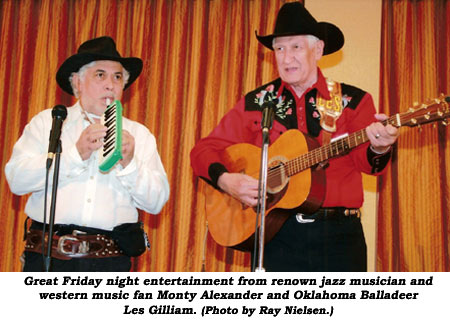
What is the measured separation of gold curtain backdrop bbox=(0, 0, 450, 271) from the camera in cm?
427

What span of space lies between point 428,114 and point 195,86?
243 centimetres

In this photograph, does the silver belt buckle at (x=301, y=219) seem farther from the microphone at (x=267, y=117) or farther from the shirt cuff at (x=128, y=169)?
the shirt cuff at (x=128, y=169)

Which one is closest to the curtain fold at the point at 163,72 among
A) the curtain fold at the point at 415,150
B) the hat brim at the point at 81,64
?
the curtain fold at the point at 415,150

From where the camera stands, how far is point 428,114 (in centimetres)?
244

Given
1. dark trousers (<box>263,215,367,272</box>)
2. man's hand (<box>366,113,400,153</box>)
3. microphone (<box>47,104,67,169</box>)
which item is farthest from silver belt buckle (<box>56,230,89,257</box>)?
man's hand (<box>366,113,400,153</box>)

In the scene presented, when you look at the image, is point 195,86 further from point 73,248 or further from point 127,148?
point 73,248

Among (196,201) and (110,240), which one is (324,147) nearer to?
(110,240)

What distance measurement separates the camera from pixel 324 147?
2705 millimetres

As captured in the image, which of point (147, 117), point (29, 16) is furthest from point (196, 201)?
point (29, 16)

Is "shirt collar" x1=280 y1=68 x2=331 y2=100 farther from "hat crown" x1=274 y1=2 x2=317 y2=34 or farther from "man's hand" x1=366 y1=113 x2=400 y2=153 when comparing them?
"man's hand" x1=366 y1=113 x2=400 y2=153

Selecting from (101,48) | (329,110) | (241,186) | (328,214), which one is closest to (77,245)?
(241,186)
